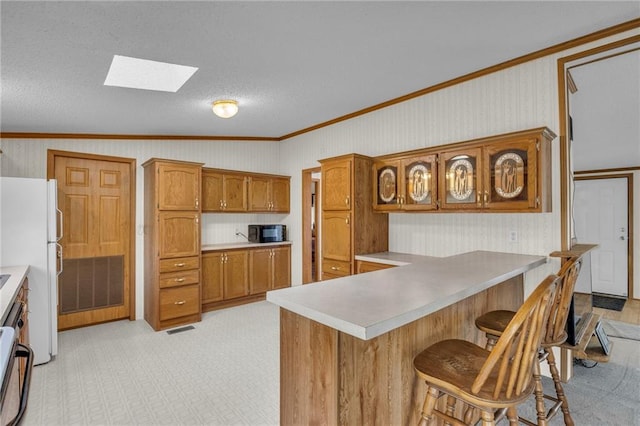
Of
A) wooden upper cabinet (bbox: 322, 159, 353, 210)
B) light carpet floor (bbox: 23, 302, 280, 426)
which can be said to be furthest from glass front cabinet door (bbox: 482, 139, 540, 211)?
light carpet floor (bbox: 23, 302, 280, 426)

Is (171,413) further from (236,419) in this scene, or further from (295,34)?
(295,34)

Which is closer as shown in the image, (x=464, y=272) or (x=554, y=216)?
(x=464, y=272)

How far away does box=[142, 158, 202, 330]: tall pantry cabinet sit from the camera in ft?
12.5

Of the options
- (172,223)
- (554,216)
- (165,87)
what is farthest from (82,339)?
(554,216)

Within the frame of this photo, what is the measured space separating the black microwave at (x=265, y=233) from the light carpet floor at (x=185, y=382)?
1.62 m

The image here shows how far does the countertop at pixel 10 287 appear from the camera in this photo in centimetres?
182

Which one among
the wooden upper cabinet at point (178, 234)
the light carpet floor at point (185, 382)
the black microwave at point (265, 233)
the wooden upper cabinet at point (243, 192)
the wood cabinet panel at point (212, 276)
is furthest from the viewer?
the black microwave at point (265, 233)

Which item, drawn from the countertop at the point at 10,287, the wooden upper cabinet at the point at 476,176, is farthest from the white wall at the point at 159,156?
the wooden upper cabinet at the point at 476,176

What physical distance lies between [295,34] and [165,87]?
141 cm

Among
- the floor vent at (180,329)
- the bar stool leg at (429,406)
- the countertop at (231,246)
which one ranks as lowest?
the floor vent at (180,329)

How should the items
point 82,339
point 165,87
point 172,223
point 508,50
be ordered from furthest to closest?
point 172,223, point 82,339, point 165,87, point 508,50

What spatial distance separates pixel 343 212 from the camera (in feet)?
12.3

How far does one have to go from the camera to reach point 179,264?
395 centimetres

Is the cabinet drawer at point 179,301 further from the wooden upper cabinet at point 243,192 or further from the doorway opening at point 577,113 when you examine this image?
the doorway opening at point 577,113
